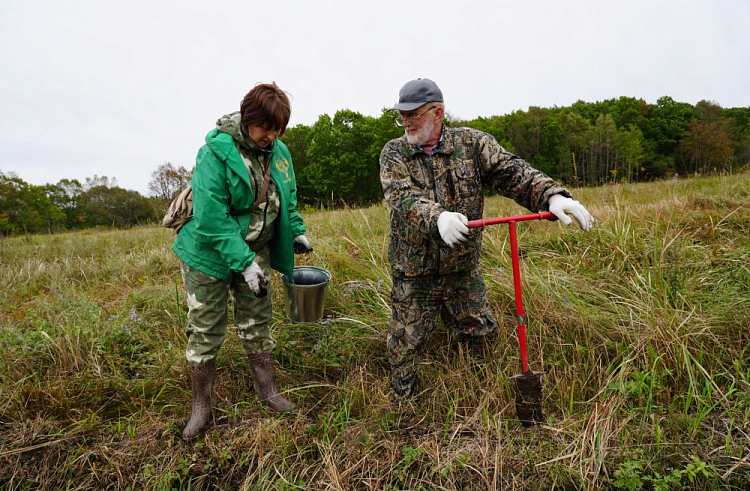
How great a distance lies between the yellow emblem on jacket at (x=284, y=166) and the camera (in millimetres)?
2375

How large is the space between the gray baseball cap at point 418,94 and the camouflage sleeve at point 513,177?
15.4 inches

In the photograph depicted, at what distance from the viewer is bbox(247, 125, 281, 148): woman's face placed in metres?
2.12

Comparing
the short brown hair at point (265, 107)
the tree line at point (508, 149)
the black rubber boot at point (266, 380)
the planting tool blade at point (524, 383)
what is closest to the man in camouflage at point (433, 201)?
the planting tool blade at point (524, 383)

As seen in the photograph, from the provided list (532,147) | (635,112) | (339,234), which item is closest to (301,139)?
(532,147)

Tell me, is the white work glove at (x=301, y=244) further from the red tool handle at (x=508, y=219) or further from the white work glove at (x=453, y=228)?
the red tool handle at (x=508, y=219)

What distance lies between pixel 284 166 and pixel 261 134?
319 mm

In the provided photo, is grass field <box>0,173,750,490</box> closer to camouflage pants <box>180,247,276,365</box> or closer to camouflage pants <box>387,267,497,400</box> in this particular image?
camouflage pants <box>387,267,497,400</box>

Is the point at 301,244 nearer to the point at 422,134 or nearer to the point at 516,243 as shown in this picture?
the point at 422,134

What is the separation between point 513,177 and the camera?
88.7 inches

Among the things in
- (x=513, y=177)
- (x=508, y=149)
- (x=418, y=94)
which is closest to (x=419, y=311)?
(x=513, y=177)

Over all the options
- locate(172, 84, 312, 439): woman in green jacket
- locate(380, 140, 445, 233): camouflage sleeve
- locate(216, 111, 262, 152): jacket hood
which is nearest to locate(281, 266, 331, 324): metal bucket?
locate(172, 84, 312, 439): woman in green jacket

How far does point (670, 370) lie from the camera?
2.23 meters

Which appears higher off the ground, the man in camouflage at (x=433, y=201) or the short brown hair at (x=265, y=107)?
the short brown hair at (x=265, y=107)

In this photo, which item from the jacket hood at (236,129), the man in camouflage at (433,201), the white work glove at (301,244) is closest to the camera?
the jacket hood at (236,129)
